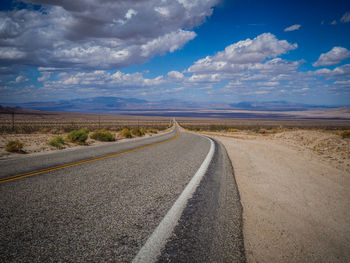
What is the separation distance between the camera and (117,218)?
256 cm

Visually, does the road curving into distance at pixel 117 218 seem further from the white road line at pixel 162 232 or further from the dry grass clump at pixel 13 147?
the dry grass clump at pixel 13 147

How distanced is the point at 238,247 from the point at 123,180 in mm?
2701

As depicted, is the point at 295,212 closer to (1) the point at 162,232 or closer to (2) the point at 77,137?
(1) the point at 162,232

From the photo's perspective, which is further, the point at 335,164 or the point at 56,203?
the point at 335,164

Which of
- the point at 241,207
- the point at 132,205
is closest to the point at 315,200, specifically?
the point at 241,207

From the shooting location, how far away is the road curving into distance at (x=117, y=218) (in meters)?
1.94

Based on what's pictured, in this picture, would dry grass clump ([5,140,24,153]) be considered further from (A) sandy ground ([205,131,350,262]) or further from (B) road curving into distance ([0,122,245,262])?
(A) sandy ground ([205,131,350,262])

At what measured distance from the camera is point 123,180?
163 inches

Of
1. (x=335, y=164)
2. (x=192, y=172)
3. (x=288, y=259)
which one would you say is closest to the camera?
(x=288, y=259)

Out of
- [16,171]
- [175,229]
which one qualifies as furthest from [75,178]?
[175,229]

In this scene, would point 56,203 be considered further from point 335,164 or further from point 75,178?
point 335,164

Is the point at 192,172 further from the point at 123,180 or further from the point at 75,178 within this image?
the point at 75,178

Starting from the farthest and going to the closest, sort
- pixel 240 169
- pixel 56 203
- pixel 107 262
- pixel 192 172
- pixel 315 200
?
pixel 240 169 → pixel 192 172 → pixel 315 200 → pixel 56 203 → pixel 107 262

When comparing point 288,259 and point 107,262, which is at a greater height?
point 107,262
